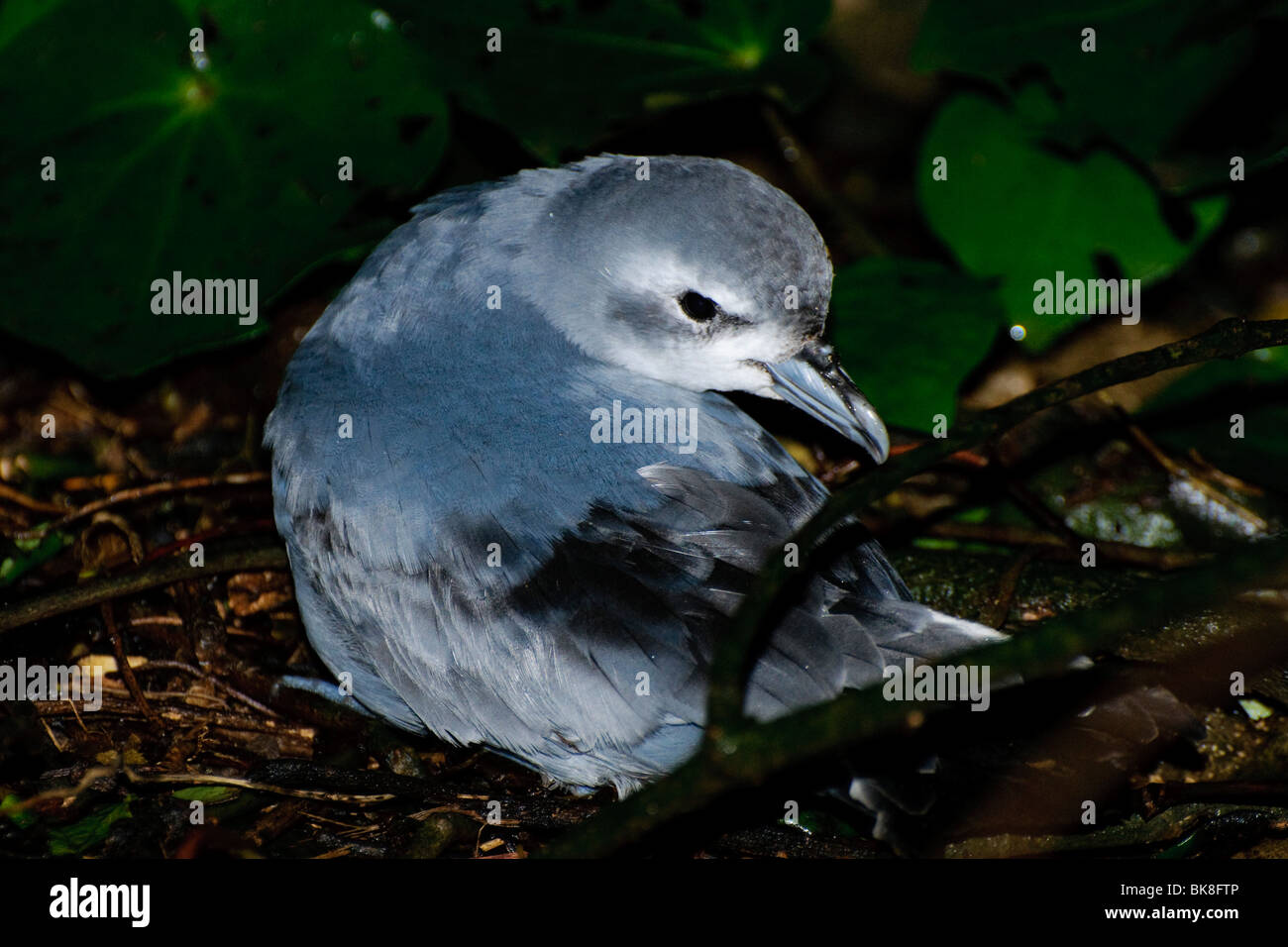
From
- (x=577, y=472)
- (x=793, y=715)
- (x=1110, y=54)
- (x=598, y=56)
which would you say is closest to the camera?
(x=793, y=715)

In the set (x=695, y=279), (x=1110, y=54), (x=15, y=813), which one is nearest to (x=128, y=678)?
(x=15, y=813)

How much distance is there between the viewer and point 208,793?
2.63 metres

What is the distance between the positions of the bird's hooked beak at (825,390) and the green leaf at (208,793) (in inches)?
66.5

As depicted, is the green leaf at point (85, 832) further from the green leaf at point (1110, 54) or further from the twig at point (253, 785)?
the green leaf at point (1110, 54)

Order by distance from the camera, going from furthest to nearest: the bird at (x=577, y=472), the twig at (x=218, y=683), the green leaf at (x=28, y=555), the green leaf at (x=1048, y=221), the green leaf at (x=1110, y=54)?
the green leaf at (x=1048, y=221) → the green leaf at (x=1110, y=54) → the green leaf at (x=28, y=555) → the twig at (x=218, y=683) → the bird at (x=577, y=472)

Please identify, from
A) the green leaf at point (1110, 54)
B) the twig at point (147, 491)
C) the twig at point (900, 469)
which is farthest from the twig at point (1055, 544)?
the twig at point (147, 491)

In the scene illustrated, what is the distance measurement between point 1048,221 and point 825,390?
56.6 inches

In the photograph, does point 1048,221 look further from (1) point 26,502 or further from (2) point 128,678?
(1) point 26,502

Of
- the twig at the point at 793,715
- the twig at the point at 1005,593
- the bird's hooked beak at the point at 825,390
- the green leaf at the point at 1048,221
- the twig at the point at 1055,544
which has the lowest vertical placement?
the twig at the point at 793,715

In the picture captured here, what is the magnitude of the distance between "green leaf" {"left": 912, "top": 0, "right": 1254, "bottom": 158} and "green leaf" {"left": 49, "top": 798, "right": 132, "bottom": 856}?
3.09 meters

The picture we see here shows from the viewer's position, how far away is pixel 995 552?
10.8 ft

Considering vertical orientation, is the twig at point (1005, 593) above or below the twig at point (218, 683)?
above

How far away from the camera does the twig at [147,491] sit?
3.14m
